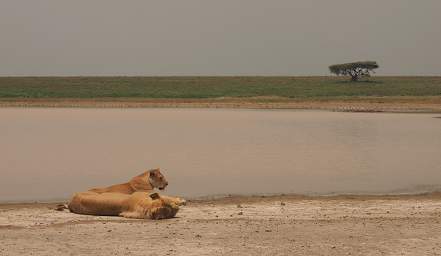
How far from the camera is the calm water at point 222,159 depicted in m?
13.8

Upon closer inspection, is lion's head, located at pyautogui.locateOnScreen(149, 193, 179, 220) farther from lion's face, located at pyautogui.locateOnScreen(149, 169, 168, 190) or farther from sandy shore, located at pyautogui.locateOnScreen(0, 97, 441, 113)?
sandy shore, located at pyautogui.locateOnScreen(0, 97, 441, 113)

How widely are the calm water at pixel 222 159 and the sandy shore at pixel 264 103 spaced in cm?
Result: 2255

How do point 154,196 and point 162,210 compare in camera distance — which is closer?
point 162,210

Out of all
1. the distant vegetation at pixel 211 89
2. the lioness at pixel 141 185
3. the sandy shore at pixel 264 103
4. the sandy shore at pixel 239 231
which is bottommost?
the sandy shore at pixel 239 231

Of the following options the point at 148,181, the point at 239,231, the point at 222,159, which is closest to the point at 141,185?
the point at 148,181

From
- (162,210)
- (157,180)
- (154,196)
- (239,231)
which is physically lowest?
(239,231)

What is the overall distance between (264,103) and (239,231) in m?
48.4

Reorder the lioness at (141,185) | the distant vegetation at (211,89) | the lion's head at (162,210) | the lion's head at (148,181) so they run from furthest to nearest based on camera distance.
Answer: the distant vegetation at (211,89)
the lion's head at (148,181)
the lioness at (141,185)
the lion's head at (162,210)

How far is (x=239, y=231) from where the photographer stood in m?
8.72

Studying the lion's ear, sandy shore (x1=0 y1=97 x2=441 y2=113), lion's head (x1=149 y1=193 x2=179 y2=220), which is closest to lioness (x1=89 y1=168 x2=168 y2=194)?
the lion's ear

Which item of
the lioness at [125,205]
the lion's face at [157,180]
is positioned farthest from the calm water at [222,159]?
the lioness at [125,205]

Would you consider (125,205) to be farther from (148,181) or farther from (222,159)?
(222,159)

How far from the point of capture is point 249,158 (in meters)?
18.7
